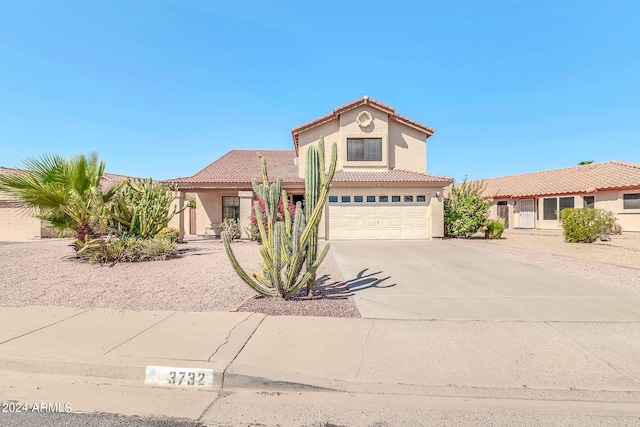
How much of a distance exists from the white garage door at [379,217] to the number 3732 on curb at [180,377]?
1331cm

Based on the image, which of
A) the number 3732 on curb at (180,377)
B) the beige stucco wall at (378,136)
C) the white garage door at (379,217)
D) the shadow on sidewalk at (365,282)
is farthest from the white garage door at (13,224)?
the number 3732 on curb at (180,377)

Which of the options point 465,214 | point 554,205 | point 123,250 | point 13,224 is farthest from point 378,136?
point 13,224

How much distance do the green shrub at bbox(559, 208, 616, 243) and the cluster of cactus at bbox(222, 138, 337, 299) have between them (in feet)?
49.7

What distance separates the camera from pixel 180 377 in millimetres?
3428

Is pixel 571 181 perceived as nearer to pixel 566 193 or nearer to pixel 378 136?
pixel 566 193

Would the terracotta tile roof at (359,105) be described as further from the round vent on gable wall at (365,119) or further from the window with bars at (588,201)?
the window with bars at (588,201)

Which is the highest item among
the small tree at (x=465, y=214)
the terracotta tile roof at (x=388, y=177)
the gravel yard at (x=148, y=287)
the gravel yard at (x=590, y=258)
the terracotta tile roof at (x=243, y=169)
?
the terracotta tile roof at (x=243, y=169)

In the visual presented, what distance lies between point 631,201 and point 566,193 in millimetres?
3549

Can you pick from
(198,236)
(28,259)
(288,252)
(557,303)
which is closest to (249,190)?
(198,236)

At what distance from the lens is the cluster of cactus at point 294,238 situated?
5660 millimetres

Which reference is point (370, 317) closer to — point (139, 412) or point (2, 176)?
point (139, 412)

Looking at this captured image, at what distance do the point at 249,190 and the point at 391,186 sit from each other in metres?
7.70

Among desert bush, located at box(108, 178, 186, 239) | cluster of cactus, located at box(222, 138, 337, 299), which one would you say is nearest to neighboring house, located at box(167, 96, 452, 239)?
desert bush, located at box(108, 178, 186, 239)

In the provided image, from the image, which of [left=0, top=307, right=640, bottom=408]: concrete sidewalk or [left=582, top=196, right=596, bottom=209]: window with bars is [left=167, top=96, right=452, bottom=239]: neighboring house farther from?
[left=582, top=196, right=596, bottom=209]: window with bars
